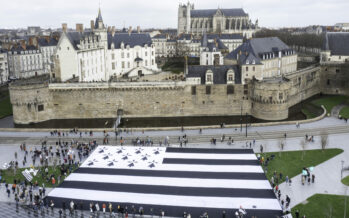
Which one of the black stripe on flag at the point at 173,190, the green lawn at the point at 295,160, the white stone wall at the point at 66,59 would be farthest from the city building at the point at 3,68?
the green lawn at the point at 295,160

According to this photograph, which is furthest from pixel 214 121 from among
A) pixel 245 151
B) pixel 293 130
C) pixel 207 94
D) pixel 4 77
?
pixel 4 77

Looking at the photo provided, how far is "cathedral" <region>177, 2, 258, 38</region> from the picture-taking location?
465ft

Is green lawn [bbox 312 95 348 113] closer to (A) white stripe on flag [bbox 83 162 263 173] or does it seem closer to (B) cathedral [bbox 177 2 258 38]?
(A) white stripe on flag [bbox 83 162 263 173]

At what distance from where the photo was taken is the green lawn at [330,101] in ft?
204

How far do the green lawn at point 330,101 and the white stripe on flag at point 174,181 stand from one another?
116ft

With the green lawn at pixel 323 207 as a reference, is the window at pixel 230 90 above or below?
above

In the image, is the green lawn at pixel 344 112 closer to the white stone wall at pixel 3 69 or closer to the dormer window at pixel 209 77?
the dormer window at pixel 209 77

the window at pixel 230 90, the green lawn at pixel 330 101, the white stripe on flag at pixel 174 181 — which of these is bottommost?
the white stripe on flag at pixel 174 181

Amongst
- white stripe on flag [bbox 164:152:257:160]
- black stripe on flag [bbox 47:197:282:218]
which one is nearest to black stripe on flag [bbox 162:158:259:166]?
white stripe on flag [bbox 164:152:257:160]

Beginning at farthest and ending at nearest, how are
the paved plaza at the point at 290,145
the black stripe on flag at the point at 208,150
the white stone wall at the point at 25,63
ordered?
1. the white stone wall at the point at 25,63
2. the black stripe on flag at the point at 208,150
3. the paved plaza at the point at 290,145

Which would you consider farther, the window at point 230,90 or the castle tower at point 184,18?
the castle tower at point 184,18

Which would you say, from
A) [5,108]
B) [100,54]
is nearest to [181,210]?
[100,54]

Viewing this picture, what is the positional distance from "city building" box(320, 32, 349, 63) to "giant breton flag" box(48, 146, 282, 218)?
4742 centimetres

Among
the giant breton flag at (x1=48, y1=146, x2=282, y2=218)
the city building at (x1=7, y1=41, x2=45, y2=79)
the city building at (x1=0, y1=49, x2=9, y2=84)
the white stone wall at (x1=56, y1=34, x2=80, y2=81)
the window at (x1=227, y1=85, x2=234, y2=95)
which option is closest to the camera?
the giant breton flag at (x1=48, y1=146, x2=282, y2=218)
